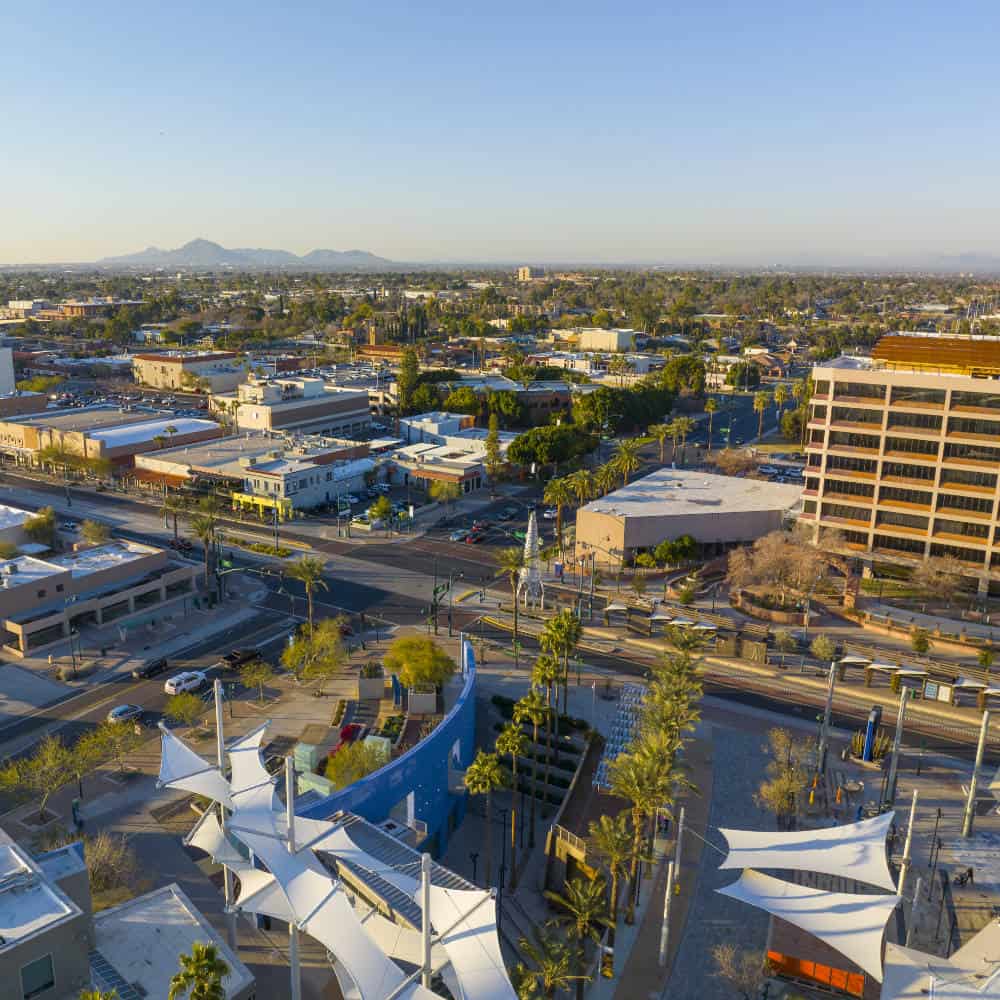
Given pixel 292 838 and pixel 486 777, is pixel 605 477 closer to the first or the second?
pixel 486 777

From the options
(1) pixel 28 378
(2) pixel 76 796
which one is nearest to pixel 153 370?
(1) pixel 28 378

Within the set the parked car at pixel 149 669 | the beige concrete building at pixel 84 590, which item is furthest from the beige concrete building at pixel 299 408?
the parked car at pixel 149 669

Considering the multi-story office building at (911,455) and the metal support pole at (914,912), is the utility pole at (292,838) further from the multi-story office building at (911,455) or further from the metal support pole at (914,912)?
the multi-story office building at (911,455)

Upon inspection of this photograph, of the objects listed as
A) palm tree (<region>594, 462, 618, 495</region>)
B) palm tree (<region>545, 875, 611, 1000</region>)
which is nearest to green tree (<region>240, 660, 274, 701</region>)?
palm tree (<region>545, 875, 611, 1000</region>)

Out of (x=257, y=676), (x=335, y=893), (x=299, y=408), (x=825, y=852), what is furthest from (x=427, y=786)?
(x=299, y=408)

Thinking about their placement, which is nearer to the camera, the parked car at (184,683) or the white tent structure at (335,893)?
the white tent structure at (335,893)

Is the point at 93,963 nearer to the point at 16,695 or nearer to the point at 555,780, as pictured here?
the point at 555,780
